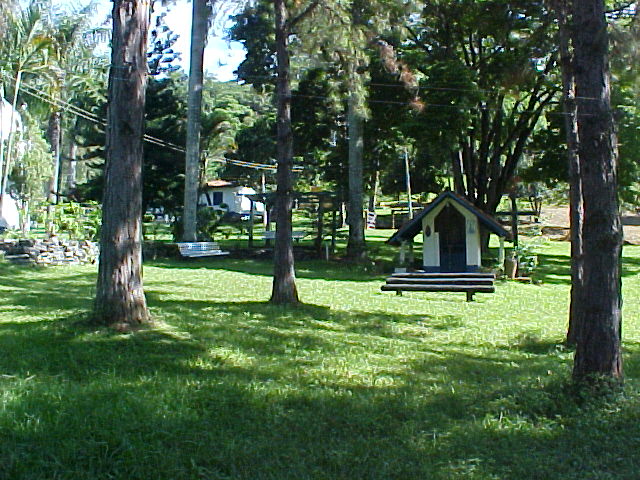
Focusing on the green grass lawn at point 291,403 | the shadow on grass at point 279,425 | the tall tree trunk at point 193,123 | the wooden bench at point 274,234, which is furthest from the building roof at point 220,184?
the shadow on grass at point 279,425

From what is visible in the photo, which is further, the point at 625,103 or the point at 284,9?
the point at 625,103

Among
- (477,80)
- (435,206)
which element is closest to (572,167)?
(435,206)

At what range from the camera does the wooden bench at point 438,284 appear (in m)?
16.8

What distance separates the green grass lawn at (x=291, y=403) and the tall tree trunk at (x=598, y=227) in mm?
430

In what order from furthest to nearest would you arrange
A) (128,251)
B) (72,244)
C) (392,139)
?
(392,139) → (72,244) → (128,251)

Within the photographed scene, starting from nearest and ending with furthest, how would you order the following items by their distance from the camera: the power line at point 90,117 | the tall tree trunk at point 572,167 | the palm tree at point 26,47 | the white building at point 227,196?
the tall tree trunk at point 572,167
the palm tree at point 26,47
the power line at point 90,117
the white building at point 227,196

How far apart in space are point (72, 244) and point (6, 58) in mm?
6626

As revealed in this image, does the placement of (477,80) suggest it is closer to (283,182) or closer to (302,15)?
(302,15)

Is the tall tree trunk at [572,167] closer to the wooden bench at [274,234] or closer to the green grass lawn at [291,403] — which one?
the green grass lawn at [291,403]

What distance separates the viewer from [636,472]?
4.90 meters

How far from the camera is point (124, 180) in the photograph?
948 centimetres

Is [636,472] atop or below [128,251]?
below

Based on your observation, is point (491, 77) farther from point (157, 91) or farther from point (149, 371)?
point (149, 371)

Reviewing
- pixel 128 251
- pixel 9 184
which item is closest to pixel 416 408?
pixel 128 251
